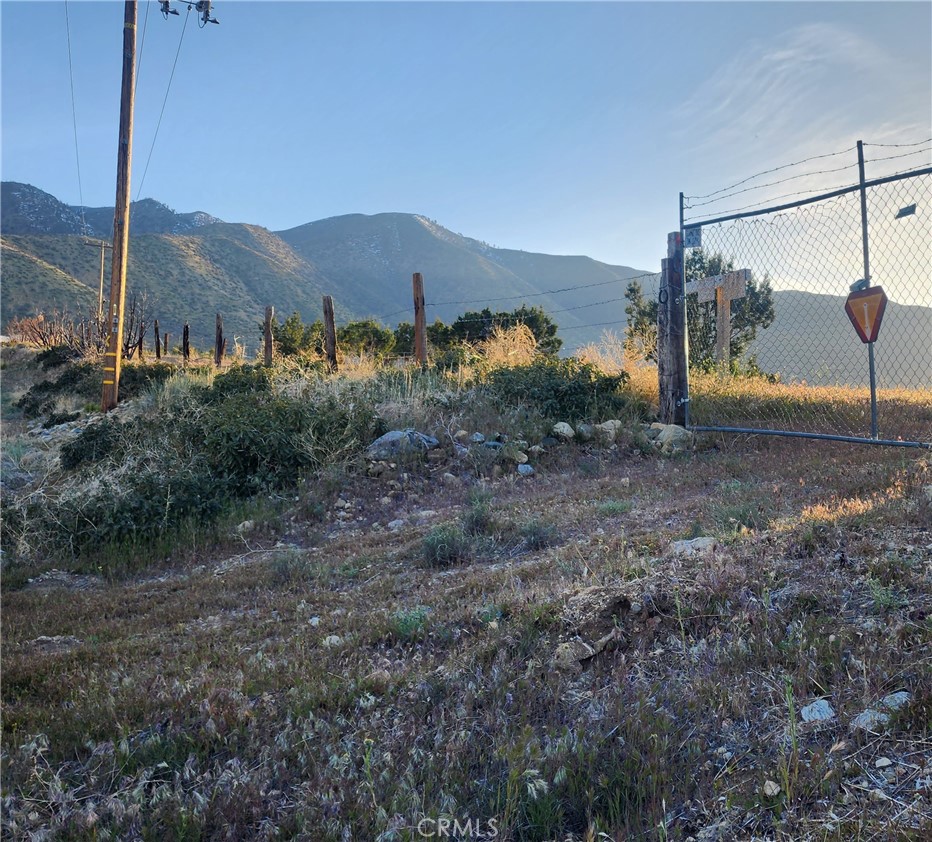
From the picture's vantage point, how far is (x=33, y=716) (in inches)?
116

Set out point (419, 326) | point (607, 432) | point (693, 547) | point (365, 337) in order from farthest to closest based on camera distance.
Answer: point (365, 337), point (419, 326), point (607, 432), point (693, 547)

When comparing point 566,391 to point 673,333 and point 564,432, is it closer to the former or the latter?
point 564,432

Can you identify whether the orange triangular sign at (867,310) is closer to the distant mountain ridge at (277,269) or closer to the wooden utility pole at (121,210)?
the distant mountain ridge at (277,269)

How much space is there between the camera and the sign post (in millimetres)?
6242

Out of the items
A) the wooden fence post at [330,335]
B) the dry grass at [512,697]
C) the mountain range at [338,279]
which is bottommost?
the dry grass at [512,697]

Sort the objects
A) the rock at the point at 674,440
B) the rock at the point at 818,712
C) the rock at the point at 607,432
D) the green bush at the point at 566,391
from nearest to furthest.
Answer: the rock at the point at 818,712 → the rock at the point at 674,440 → the rock at the point at 607,432 → the green bush at the point at 566,391

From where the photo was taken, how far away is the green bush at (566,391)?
10.3 meters

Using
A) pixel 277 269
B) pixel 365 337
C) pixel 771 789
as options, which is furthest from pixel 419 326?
pixel 277 269

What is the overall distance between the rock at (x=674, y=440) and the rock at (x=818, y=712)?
21.6 ft

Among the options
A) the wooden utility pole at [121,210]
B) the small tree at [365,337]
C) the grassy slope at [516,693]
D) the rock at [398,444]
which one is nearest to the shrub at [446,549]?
the grassy slope at [516,693]

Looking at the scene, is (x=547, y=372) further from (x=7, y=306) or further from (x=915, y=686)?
(x=7, y=306)

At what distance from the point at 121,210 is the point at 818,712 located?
1592 centimetres

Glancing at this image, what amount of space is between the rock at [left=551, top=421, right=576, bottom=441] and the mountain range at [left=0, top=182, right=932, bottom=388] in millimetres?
1910

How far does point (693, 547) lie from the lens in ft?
13.3
